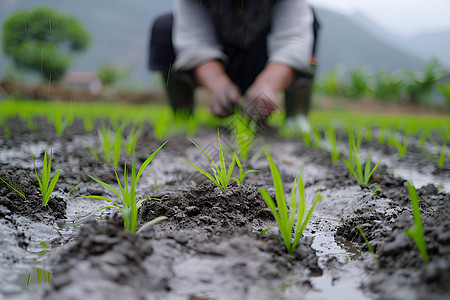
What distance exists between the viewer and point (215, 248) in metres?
0.74

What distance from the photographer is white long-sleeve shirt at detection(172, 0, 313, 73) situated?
225 cm

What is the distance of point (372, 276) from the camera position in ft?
2.27

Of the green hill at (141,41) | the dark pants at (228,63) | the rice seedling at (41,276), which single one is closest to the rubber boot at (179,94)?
the dark pants at (228,63)

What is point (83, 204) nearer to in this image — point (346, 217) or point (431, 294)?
point (346, 217)

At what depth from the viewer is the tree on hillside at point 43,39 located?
12.1 ft

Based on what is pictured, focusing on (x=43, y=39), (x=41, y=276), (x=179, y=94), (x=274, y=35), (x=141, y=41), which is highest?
(x=274, y=35)

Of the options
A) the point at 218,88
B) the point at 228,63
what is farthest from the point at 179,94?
the point at 218,88

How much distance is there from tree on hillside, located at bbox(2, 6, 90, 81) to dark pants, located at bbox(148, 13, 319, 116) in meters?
1.28

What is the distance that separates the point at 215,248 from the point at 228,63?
2.43 m

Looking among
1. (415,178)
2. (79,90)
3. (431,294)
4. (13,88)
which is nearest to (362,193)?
(415,178)

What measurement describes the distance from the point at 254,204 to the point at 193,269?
40 cm

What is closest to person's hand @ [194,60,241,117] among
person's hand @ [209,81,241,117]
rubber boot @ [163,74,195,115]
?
person's hand @ [209,81,241,117]

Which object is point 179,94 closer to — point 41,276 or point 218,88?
point 218,88

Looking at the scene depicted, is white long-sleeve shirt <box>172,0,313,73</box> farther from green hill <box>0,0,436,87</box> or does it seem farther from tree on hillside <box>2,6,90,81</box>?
green hill <box>0,0,436,87</box>
